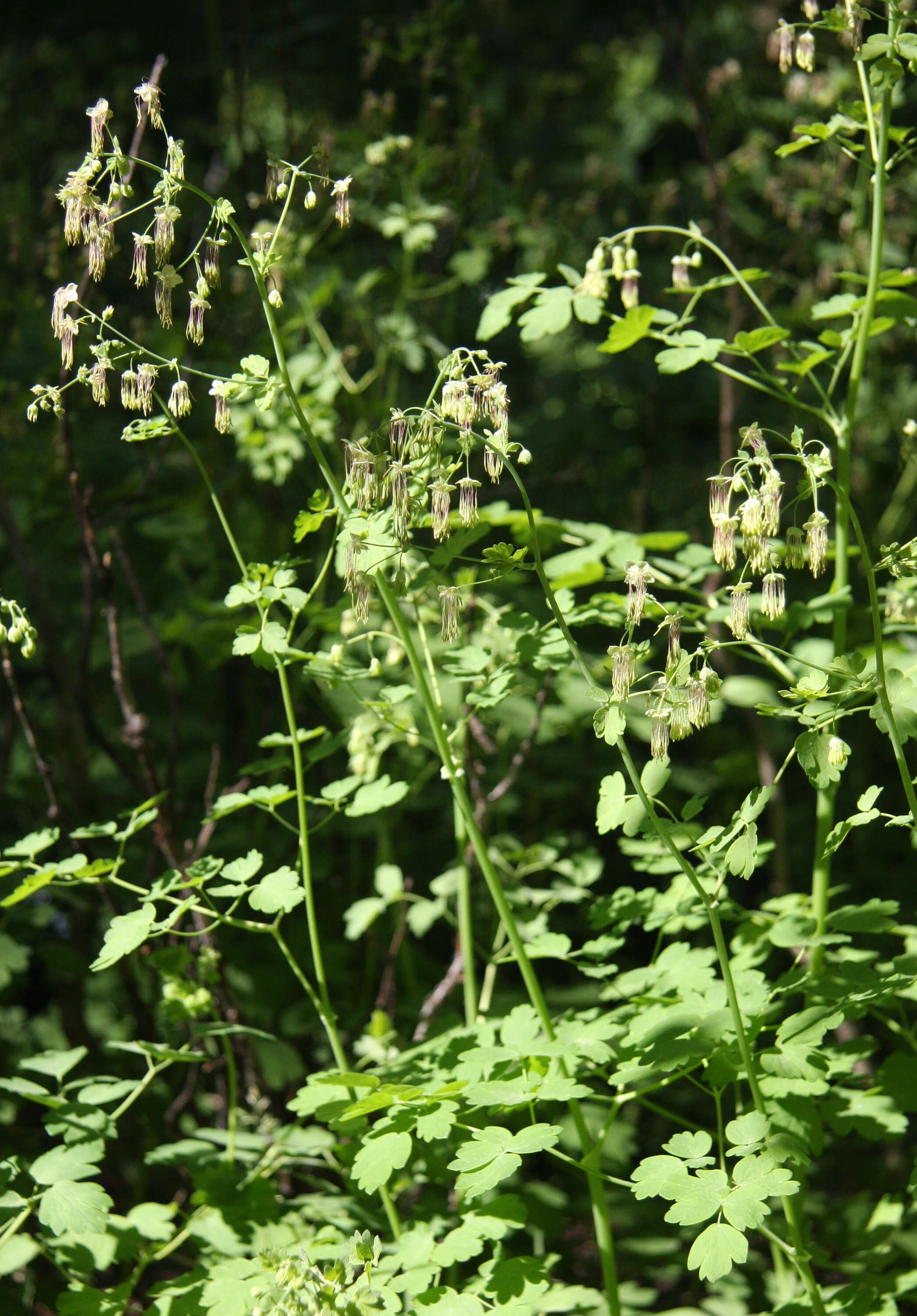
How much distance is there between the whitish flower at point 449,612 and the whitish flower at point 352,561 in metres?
0.10

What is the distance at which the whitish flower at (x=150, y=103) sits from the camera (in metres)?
1.24

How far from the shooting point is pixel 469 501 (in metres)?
1.21

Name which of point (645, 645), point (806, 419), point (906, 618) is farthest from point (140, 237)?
point (806, 419)

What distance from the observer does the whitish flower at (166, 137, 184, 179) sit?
4.03 ft

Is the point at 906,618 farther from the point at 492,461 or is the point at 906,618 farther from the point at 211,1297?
the point at 211,1297

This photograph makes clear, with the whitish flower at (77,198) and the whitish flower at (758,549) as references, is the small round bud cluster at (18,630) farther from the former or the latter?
the whitish flower at (758,549)

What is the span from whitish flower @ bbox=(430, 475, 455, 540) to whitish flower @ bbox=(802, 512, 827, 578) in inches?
15.3

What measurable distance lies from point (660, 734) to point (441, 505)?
1.11 feet

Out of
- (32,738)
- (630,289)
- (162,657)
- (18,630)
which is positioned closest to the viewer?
(18,630)

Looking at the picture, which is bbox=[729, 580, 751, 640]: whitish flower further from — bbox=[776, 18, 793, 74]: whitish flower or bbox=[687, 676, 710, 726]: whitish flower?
bbox=[776, 18, 793, 74]: whitish flower

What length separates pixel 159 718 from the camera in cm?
285

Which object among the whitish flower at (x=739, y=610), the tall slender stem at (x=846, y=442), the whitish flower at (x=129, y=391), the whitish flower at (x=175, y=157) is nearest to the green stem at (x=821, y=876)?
the tall slender stem at (x=846, y=442)

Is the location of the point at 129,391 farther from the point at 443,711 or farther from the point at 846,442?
the point at 443,711

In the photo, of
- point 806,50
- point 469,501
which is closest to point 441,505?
A: point 469,501
